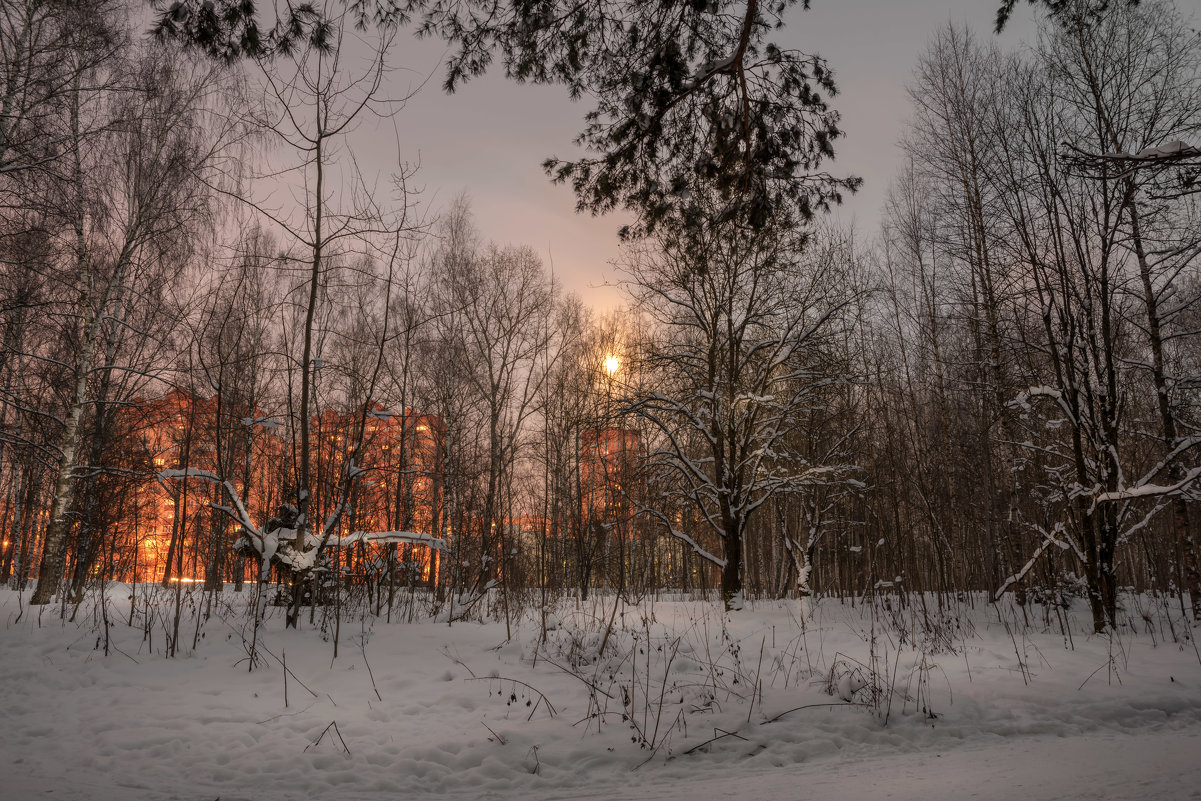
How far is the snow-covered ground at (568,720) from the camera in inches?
117

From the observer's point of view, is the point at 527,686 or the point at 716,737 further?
the point at 527,686

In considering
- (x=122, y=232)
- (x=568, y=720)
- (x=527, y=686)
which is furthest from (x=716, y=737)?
(x=122, y=232)

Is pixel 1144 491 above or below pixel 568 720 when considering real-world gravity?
above

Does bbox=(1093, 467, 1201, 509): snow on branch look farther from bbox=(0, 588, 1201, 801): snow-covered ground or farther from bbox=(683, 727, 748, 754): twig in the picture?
bbox=(683, 727, 748, 754): twig

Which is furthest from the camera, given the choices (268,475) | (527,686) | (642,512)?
(268,475)

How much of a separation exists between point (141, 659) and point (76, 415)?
717 cm

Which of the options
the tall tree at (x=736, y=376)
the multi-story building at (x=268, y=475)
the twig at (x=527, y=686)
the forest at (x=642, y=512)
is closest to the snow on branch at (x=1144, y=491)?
the forest at (x=642, y=512)

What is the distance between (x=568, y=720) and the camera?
13.0 feet

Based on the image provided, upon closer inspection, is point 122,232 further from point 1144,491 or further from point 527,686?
point 1144,491

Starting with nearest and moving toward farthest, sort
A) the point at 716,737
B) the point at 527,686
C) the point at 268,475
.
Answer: the point at 716,737
the point at 527,686
the point at 268,475

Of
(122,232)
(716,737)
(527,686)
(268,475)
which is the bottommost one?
(716,737)

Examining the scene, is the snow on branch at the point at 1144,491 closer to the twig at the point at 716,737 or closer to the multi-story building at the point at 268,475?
the twig at the point at 716,737

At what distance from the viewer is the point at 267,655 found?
5109 millimetres

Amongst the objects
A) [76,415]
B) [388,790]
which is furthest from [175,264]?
[388,790]
